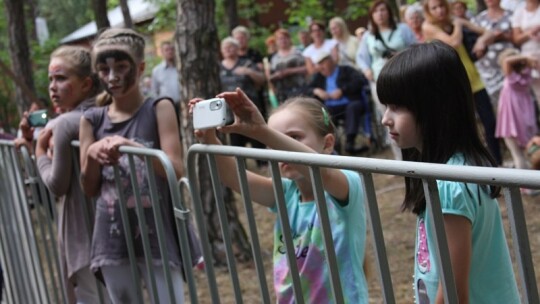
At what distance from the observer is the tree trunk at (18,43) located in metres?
11.6

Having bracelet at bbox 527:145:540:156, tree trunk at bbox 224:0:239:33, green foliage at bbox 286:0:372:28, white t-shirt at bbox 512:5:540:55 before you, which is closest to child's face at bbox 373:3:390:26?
white t-shirt at bbox 512:5:540:55

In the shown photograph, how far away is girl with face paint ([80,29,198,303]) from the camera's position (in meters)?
3.22

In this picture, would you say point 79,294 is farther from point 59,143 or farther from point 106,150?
point 106,150

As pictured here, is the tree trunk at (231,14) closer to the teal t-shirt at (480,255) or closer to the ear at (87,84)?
the ear at (87,84)

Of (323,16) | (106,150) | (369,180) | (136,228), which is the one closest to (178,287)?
(136,228)

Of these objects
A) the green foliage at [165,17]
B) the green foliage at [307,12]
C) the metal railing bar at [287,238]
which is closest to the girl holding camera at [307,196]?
the metal railing bar at [287,238]

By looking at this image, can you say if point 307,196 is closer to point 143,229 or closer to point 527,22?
point 143,229

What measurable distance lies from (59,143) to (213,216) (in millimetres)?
2547

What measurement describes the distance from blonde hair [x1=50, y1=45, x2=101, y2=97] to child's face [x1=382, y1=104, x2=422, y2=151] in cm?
215

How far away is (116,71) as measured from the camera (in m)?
3.31

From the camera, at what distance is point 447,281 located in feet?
5.14

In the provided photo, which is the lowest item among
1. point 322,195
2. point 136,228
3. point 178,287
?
point 178,287

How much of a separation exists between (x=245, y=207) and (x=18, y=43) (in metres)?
10.2

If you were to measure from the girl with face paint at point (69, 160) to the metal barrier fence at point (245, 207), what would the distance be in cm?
25
